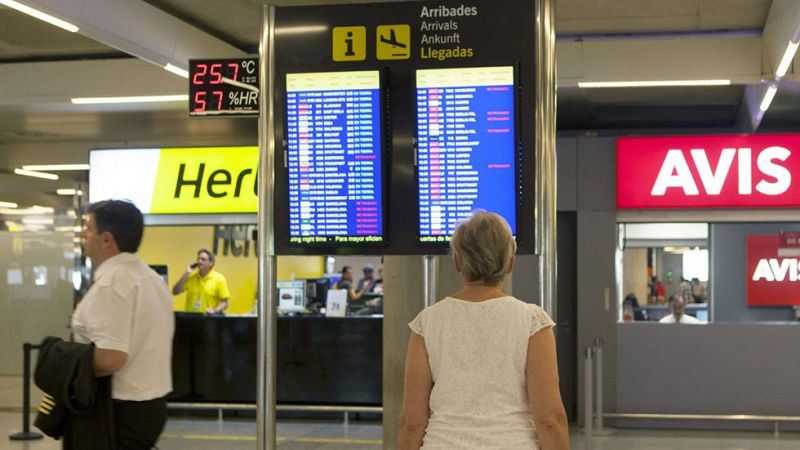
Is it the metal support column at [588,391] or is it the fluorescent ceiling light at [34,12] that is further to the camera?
the metal support column at [588,391]

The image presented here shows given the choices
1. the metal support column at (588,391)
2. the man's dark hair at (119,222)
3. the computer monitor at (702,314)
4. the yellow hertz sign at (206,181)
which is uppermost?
the yellow hertz sign at (206,181)

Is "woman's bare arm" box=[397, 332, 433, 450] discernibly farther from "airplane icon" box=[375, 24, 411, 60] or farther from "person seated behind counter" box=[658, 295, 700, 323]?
"person seated behind counter" box=[658, 295, 700, 323]

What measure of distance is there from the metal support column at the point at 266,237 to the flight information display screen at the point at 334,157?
3.1 inches

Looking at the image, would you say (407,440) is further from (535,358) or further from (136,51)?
(136,51)

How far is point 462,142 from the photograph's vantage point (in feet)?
14.5

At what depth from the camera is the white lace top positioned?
9.05 ft

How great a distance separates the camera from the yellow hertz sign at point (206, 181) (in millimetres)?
11469

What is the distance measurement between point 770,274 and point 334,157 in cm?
771

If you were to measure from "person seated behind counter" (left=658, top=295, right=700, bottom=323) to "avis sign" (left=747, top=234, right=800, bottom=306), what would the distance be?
638 millimetres

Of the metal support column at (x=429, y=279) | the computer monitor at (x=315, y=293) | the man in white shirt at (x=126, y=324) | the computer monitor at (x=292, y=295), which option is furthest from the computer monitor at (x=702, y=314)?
the man in white shirt at (x=126, y=324)

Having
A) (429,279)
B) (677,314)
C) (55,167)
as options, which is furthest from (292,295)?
(429,279)

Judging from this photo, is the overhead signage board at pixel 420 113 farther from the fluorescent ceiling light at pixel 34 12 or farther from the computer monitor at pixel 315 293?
the computer monitor at pixel 315 293

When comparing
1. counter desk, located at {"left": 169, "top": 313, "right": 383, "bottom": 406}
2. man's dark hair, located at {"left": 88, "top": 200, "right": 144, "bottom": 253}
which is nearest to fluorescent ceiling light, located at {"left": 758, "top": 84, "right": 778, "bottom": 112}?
counter desk, located at {"left": 169, "top": 313, "right": 383, "bottom": 406}

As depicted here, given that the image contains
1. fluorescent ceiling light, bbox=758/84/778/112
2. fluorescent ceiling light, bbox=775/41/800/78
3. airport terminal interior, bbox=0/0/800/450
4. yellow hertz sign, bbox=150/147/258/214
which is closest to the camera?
fluorescent ceiling light, bbox=775/41/800/78
